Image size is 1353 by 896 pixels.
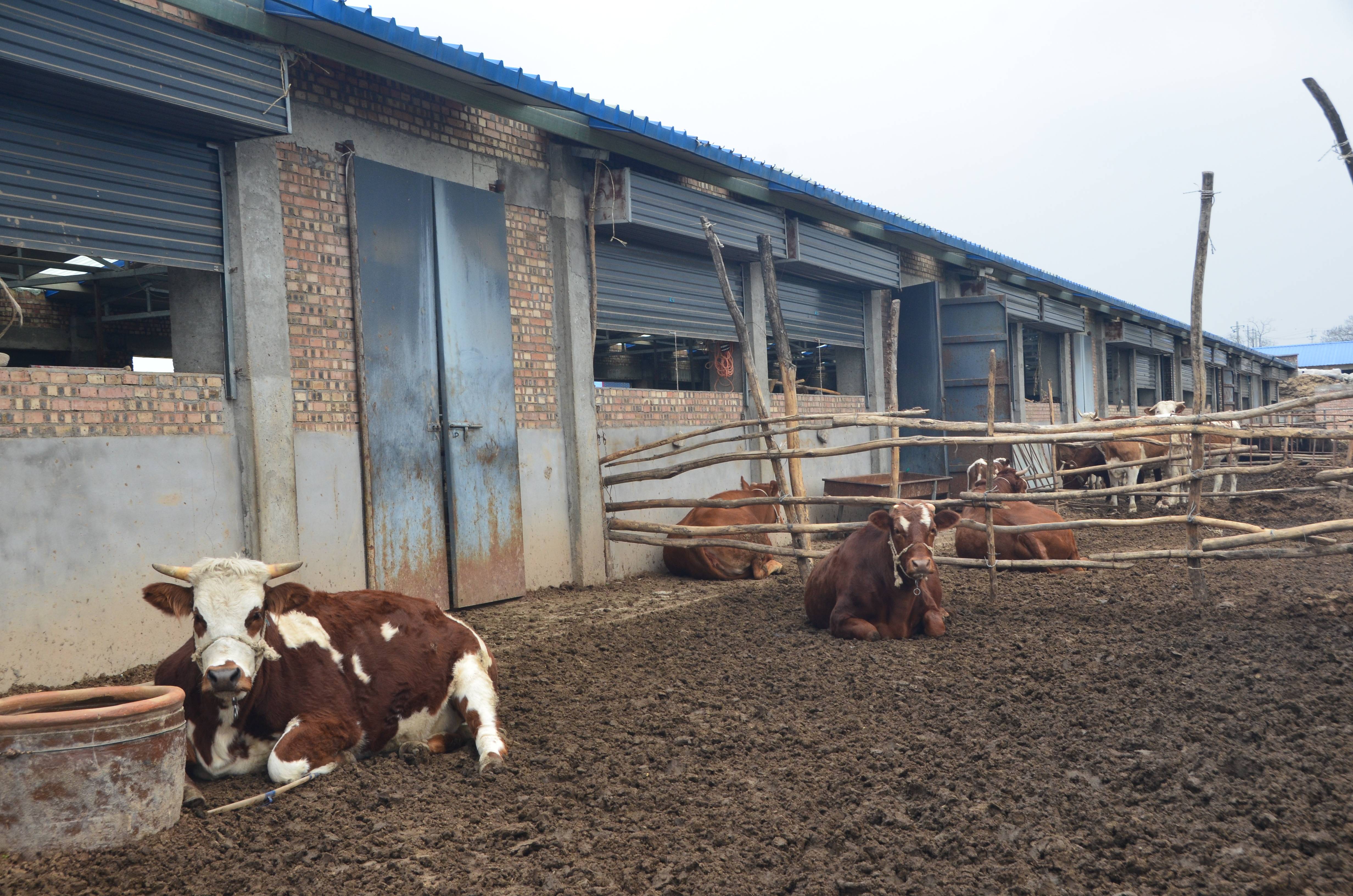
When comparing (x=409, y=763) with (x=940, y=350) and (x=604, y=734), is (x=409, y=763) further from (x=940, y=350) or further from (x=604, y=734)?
(x=940, y=350)

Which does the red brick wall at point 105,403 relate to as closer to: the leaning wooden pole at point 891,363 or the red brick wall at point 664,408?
the red brick wall at point 664,408

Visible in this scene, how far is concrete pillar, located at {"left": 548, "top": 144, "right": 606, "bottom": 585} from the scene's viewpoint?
8.37 meters

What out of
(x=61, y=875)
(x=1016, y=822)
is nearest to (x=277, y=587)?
(x=61, y=875)

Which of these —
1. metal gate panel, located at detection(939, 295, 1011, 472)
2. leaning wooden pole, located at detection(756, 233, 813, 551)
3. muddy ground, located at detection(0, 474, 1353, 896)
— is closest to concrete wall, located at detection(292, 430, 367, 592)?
muddy ground, located at detection(0, 474, 1353, 896)

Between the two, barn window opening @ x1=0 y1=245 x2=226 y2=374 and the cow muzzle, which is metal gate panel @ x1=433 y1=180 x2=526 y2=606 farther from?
the cow muzzle

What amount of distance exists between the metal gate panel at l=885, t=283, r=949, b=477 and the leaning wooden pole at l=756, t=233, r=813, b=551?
428cm

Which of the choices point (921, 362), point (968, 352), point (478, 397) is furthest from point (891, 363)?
point (478, 397)

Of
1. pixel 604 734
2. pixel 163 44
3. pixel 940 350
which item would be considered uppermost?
pixel 163 44

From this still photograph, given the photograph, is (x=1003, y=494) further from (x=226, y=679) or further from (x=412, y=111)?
(x=226, y=679)

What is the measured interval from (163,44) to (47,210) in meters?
1.09

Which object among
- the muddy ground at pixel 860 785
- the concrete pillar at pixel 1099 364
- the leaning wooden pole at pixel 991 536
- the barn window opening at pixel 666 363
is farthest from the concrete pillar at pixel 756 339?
the concrete pillar at pixel 1099 364

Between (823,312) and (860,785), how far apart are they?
9.52m

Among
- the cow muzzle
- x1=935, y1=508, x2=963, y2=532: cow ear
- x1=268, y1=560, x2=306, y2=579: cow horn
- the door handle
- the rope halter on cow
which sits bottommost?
the rope halter on cow

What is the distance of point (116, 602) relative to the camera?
204 inches
